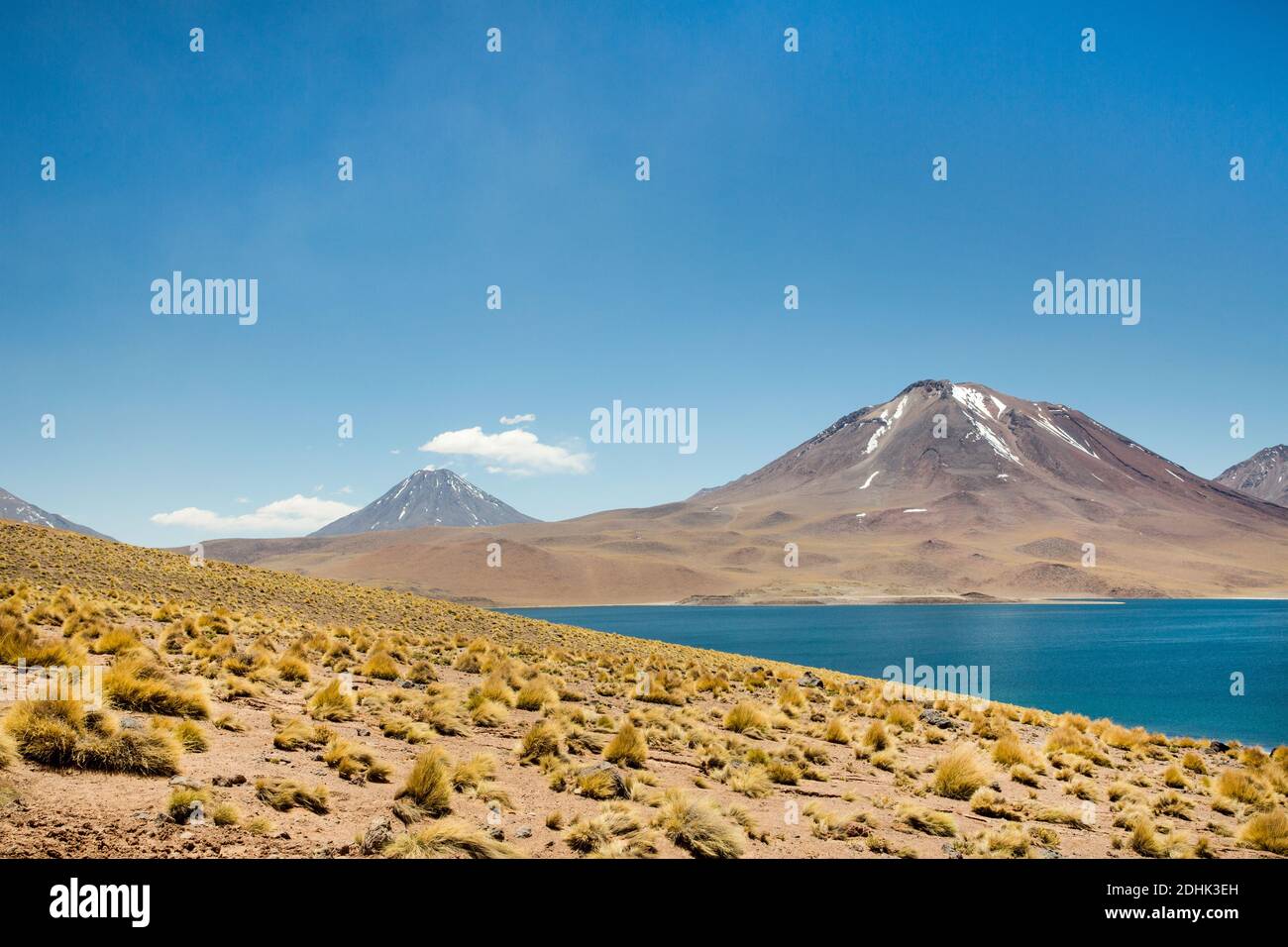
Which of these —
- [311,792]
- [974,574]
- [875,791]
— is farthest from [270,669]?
[974,574]

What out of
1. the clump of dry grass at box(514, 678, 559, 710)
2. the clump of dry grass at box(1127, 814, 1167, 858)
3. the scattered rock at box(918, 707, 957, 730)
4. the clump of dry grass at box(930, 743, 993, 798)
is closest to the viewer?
the clump of dry grass at box(1127, 814, 1167, 858)

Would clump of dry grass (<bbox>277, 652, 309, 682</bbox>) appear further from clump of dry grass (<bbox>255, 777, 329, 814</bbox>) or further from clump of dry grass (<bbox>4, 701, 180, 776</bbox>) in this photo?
clump of dry grass (<bbox>255, 777, 329, 814</bbox>)

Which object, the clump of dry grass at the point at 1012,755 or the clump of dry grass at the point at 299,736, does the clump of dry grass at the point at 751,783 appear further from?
the clump of dry grass at the point at 1012,755

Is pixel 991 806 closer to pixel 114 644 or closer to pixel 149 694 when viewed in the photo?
pixel 149 694

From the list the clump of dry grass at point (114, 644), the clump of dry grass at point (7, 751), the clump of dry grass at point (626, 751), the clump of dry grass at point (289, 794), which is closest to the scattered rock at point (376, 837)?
the clump of dry grass at point (289, 794)

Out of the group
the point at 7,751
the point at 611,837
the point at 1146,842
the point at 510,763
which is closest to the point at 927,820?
the point at 1146,842

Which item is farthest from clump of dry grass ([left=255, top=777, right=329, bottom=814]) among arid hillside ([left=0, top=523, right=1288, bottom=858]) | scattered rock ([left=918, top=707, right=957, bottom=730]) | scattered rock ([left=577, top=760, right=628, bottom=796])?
scattered rock ([left=918, top=707, right=957, bottom=730])
